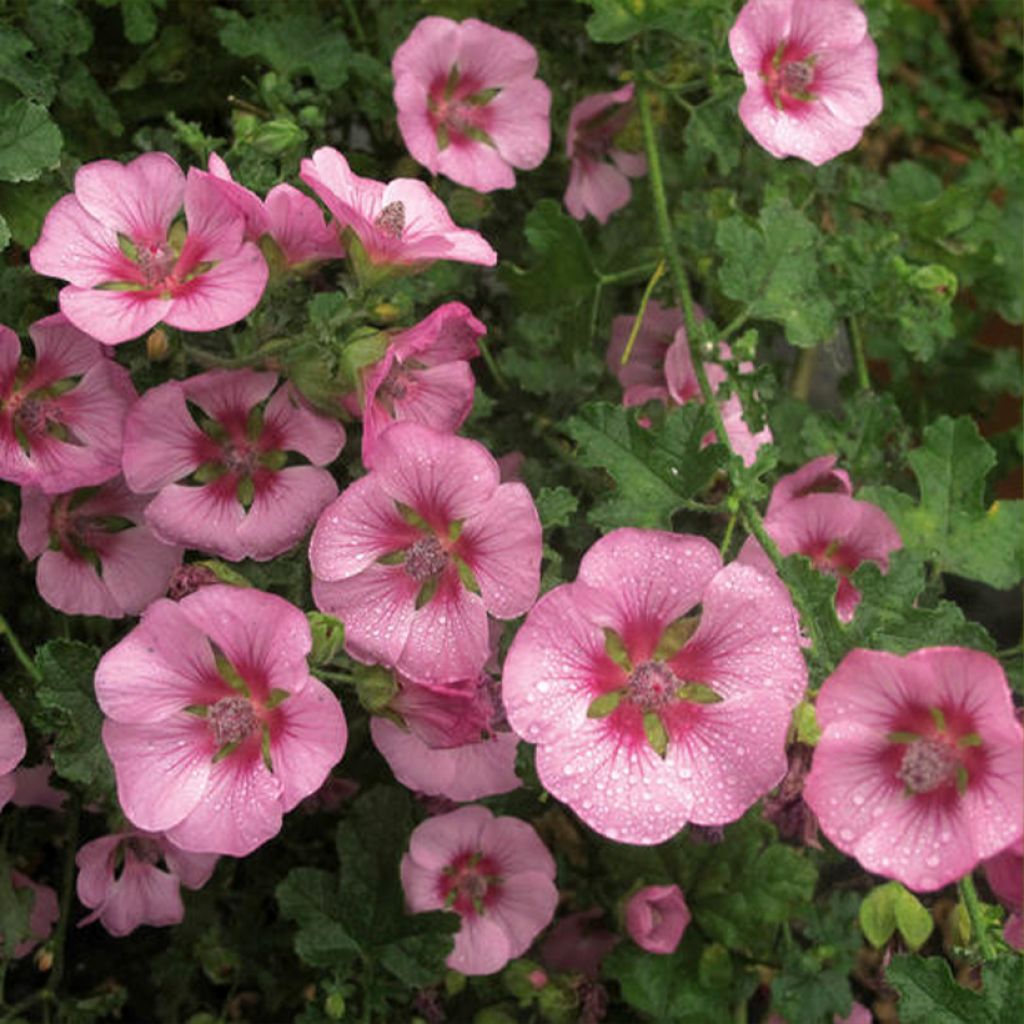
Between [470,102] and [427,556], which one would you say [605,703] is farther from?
[470,102]

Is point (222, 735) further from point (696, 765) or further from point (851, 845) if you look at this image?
point (851, 845)

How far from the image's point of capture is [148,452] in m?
1.17

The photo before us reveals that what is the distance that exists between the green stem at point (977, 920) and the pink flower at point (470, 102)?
2.41 ft

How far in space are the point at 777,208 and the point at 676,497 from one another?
0.33m

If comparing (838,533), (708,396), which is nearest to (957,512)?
(838,533)

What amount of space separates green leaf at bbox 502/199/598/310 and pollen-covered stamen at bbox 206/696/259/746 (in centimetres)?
64

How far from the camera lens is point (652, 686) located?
1096 millimetres

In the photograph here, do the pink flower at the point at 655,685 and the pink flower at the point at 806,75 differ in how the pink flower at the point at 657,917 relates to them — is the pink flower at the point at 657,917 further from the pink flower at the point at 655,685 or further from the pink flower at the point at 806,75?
the pink flower at the point at 806,75

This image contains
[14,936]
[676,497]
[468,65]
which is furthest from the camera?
[468,65]

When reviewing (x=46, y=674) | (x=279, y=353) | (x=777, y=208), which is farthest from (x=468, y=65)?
(x=46, y=674)

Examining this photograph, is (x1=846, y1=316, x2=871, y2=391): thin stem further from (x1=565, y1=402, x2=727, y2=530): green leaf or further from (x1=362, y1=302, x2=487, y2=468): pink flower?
(x1=362, y1=302, x2=487, y2=468): pink flower

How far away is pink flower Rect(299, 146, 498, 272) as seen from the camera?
110 cm

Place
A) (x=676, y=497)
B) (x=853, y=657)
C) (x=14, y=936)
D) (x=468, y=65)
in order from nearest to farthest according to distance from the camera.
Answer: (x=853, y=657)
(x=676, y=497)
(x=14, y=936)
(x=468, y=65)

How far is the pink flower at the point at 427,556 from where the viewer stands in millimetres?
1091
